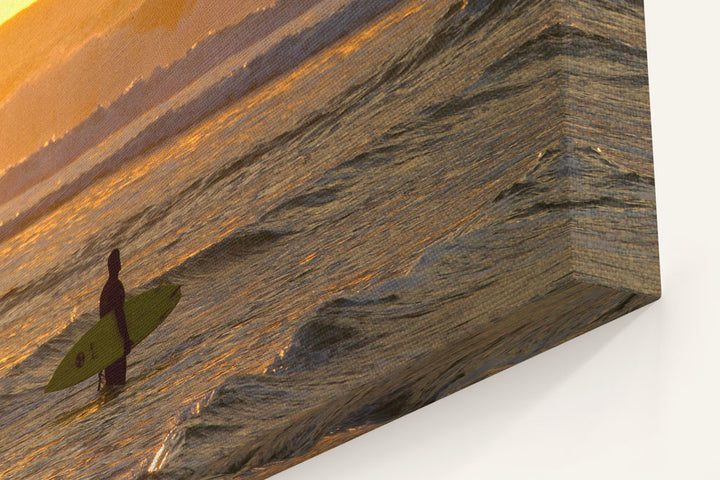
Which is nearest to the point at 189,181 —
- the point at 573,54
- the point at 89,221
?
the point at 89,221

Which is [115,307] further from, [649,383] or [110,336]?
[649,383]

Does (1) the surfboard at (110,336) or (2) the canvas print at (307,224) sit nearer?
(2) the canvas print at (307,224)

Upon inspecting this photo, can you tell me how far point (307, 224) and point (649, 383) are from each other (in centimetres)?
28

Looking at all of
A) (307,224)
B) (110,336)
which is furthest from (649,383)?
(110,336)

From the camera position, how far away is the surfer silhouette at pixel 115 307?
33.4 inches

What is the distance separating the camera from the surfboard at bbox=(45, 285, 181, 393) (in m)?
0.84

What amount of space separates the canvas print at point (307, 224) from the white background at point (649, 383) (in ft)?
0.06

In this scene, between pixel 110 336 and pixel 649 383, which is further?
pixel 110 336

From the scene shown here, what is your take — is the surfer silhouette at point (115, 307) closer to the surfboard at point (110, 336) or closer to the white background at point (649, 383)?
the surfboard at point (110, 336)

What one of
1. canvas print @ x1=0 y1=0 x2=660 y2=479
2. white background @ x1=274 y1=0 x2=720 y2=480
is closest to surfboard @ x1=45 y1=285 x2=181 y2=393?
canvas print @ x1=0 y1=0 x2=660 y2=479

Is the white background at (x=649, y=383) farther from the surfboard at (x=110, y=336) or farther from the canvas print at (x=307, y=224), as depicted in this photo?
the surfboard at (x=110, y=336)

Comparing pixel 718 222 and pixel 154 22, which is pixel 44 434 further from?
pixel 718 222

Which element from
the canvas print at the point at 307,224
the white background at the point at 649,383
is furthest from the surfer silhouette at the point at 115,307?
the white background at the point at 649,383

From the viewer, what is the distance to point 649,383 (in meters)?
0.61
